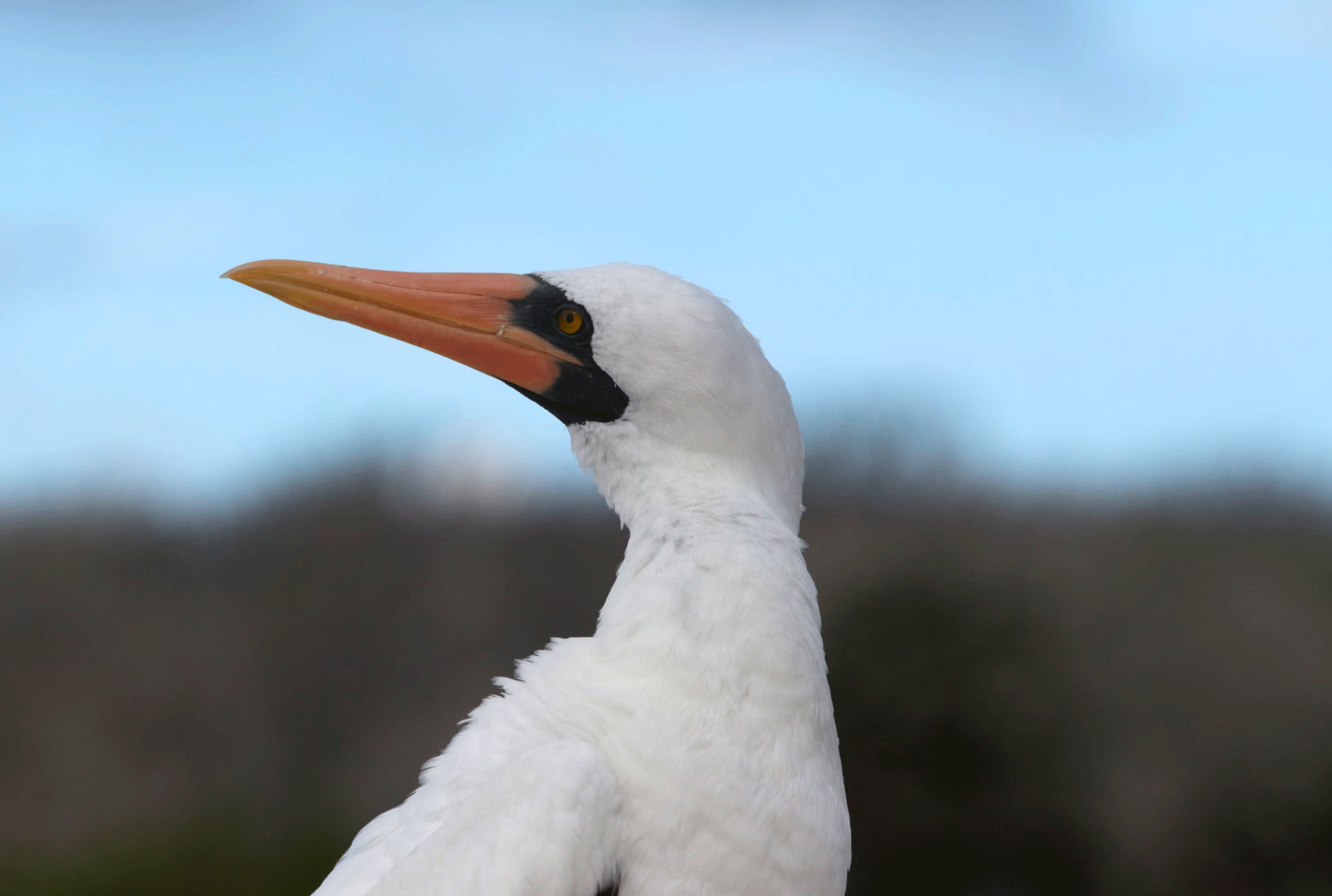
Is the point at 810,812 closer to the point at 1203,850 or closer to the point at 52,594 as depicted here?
the point at 1203,850

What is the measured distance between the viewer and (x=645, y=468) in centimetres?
224

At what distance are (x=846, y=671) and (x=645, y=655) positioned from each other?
18.5ft

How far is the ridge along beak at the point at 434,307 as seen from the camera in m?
2.27

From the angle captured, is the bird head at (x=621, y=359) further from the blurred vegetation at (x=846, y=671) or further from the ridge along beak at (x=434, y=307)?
the blurred vegetation at (x=846, y=671)

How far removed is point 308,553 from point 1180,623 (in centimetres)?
655

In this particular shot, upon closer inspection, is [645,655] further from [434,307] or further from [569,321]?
[434,307]

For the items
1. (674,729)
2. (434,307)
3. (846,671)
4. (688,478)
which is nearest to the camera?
(674,729)

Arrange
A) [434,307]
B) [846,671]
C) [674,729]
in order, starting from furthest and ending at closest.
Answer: [846,671] → [434,307] → [674,729]

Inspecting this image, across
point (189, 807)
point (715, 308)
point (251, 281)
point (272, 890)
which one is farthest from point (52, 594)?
point (715, 308)

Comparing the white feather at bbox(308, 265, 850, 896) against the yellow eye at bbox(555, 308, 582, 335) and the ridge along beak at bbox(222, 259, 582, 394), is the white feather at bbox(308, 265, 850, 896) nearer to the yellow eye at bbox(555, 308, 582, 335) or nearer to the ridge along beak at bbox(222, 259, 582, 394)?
the yellow eye at bbox(555, 308, 582, 335)

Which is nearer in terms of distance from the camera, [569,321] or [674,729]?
[674,729]

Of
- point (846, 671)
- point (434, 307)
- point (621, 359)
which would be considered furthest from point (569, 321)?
Answer: point (846, 671)

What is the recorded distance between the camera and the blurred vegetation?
23.3 ft

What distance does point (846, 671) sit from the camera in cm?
732
